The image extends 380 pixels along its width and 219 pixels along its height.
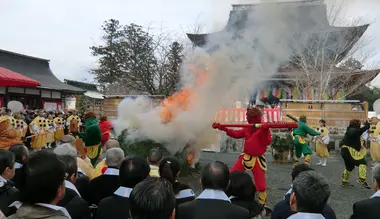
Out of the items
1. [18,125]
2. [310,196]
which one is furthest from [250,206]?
[18,125]

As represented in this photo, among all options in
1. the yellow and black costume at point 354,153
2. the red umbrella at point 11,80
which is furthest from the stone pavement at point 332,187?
the red umbrella at point 11,80

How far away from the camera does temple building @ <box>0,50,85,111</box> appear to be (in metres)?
17.7

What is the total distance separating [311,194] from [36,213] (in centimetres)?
167

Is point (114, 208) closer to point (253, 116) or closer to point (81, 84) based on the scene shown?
point (253, 116)

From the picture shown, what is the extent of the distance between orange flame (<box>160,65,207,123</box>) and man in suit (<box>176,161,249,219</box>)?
5.32m

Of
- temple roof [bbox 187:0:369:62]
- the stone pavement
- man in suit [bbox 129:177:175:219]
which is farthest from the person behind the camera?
temple roof [bbox 187:0:369:62]

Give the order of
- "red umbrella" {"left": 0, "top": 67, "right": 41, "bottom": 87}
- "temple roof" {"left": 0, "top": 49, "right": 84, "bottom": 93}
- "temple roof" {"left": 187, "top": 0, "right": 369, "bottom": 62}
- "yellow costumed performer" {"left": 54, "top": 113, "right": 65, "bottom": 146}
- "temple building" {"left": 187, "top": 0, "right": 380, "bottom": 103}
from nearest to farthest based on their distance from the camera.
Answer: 1. "red umbrella" {"left": 0, "top": 67, "right": 41, "bottom": 87}
2. "temple roof" {"left": 187, "top": 0, "right": 369, "bottom": 62}
3. "temple building" {"left": 187, "top": 0, "right": 380, "bottom": 103}
4. "yellow costumed performer" {"left": 54, "top": 113, "right": 65, "bottom": 146}
5. "temple roof" {"left": 0, "top": 49, "right": 84, "bottom": 93}

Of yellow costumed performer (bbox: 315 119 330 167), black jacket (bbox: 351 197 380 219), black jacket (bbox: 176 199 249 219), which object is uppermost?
black jacket (bbox: 176 199 249 219)

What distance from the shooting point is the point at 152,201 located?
5.87ft

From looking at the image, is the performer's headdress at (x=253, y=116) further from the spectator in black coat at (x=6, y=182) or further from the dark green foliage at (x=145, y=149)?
the spectator in black coat at (x=6, y=182)

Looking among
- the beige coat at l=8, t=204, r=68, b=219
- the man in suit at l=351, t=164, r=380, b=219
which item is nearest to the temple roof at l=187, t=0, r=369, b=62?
the man in suit at l=351, t=164, r=380, b=219

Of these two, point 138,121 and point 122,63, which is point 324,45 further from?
point 138,121

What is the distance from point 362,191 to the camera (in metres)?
7.25

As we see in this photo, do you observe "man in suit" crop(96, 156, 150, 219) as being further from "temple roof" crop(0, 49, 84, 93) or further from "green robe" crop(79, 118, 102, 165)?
"temple roof" crop(0, 49, 84, 93)
